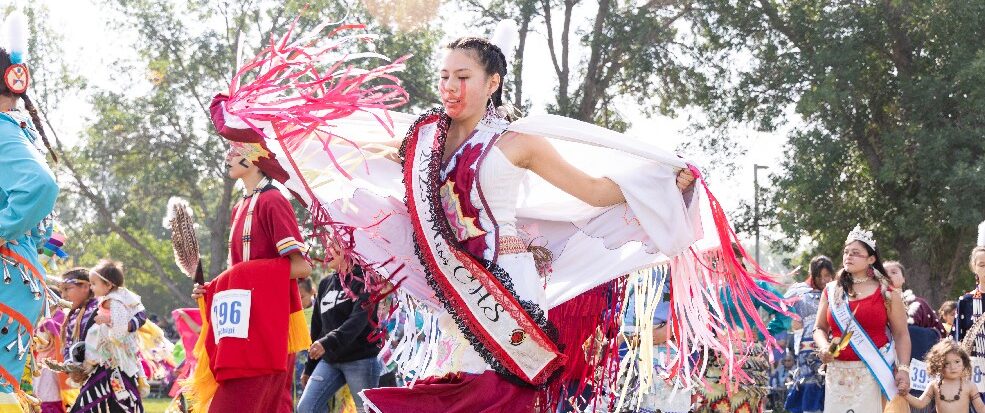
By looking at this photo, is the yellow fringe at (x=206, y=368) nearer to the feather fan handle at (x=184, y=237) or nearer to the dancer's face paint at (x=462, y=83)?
the feather fan handle at (x=184, y=237)

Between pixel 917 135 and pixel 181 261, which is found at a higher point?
pixel 917 135

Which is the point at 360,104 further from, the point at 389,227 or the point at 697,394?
the point at 697,394

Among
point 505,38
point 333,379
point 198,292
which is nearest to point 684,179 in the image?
point 505,38

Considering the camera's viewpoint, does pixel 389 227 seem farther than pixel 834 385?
No

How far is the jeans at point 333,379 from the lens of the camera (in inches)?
323

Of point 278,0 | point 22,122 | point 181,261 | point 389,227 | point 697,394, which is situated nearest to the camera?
point 389,227

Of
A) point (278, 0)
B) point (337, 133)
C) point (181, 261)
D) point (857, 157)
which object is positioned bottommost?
point (181, 261)

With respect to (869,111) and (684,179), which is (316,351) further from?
(869,111)

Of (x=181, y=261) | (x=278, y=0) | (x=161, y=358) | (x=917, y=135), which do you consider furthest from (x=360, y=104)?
(x=278, y=0)

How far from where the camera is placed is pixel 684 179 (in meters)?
4.45

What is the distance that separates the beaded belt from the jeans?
13.6 feet

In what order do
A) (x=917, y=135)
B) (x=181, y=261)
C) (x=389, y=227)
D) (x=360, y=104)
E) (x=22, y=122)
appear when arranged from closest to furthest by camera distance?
(x=360, y=104) → (x=389, y=227) → (x=22, y=122) → (x=181, y=261) → (x=917, y=135)

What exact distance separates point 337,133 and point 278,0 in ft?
→ 70.4

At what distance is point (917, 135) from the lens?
1994cm
